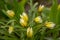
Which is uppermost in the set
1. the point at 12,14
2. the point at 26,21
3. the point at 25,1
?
the point at 25,1

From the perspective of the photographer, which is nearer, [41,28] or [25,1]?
[41,28]

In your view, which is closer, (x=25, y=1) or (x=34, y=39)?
(x=34, y=39)

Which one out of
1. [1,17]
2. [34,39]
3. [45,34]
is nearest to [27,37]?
[34,39]

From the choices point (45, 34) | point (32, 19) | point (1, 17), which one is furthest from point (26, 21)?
point (1, 17)

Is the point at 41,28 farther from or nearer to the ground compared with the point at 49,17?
nearer to the ground

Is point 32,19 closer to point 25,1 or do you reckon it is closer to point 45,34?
point 45,34

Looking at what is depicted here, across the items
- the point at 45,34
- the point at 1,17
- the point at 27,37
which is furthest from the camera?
the point at 1,17

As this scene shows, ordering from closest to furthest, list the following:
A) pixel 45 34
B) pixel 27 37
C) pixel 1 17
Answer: pixel 27 37 → pixel 45 34 → pixel 1 17

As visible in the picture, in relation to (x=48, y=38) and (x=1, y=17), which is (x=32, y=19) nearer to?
(x=48, y=38)

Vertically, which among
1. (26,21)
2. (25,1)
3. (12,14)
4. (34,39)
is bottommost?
(34,39)
